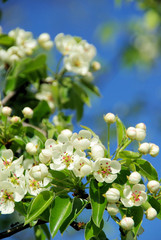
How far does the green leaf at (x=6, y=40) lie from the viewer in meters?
3.02

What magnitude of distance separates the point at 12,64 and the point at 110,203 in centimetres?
160

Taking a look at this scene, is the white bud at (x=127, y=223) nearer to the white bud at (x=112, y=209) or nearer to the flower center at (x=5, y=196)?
the white bud at (x=112, y=209)

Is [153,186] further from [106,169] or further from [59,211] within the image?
[59,211]

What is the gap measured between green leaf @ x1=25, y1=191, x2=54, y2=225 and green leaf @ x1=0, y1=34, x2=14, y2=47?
1.68 meters

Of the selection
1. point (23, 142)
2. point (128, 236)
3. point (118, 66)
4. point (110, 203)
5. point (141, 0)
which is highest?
point (118, 66)

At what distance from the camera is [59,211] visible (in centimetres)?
172

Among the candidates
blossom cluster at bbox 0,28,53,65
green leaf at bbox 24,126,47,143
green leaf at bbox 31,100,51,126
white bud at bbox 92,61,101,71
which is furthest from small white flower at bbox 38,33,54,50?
green leaf at bbox 24,126,47,143

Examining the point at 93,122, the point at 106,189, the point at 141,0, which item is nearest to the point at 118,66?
the point at 93,122

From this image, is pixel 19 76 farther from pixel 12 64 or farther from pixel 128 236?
pixel 128 236

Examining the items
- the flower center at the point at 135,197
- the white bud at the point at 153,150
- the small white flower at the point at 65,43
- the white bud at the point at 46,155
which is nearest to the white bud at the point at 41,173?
the white bud at the point at 46,155

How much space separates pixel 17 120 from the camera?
2.21 m

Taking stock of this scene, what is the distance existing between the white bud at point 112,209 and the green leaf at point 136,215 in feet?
0.25

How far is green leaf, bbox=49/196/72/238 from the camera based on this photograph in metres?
1.66

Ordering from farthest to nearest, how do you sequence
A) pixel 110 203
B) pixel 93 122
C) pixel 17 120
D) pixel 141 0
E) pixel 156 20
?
pixel 93 122 < pixel 156 20 < pixel 141 0 < pixel 17 120 < pixel 110 203
